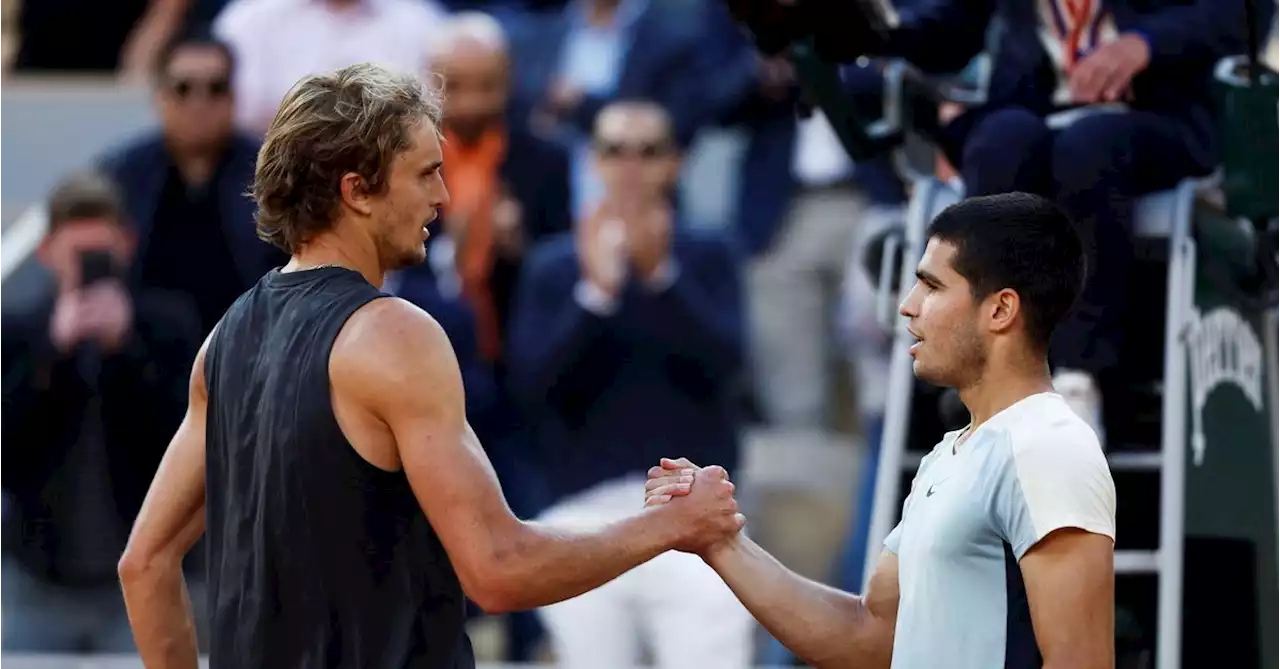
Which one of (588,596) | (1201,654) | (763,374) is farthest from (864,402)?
(1201,654)

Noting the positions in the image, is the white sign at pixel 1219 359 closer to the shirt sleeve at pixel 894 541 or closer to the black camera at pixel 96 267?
the shirt sleeve at pixel 894 541

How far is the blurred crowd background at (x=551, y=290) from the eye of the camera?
239 inches

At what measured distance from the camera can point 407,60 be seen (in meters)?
6.92

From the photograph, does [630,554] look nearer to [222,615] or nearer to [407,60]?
[222,615]

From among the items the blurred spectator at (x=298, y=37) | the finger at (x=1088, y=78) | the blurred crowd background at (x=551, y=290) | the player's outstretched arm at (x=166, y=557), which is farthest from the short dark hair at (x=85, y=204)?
the player's outstretched arm at (x=166, y=557)

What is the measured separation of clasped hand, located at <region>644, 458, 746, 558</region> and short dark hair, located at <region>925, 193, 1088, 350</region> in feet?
2.07

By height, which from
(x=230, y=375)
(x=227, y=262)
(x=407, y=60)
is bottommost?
(x=230, y=375)

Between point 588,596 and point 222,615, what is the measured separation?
2892 mm

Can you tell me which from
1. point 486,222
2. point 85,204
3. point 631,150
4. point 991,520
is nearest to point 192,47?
point 85,204

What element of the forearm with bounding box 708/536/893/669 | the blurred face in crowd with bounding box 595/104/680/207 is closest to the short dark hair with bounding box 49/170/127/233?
the blurred face in crowd with bounding box 595/104/680/207

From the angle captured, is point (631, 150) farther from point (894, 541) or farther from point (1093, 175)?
point (894, 541)

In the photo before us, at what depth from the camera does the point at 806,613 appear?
3.13 m

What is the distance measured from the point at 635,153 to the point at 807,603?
11.5ft

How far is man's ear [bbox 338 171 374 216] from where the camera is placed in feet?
9.45
